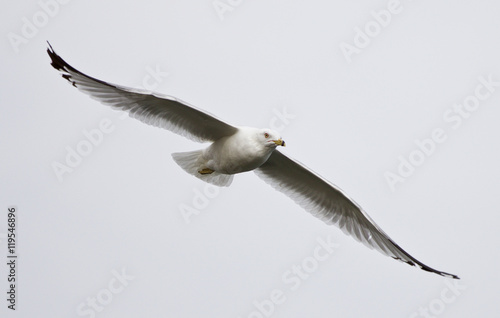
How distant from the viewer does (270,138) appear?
1052cm

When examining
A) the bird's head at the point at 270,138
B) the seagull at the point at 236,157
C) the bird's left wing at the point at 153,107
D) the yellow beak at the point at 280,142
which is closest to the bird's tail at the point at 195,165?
the seagull at the point at 236,157

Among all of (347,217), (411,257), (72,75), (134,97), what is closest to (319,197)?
(347,217)

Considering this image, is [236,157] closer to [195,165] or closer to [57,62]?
[195,165]

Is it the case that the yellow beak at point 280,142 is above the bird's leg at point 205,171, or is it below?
below

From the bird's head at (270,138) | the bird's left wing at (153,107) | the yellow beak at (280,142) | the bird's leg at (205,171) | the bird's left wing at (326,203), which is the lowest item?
the bird's left wing at (326,203)

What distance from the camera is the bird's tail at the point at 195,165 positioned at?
37.6ft

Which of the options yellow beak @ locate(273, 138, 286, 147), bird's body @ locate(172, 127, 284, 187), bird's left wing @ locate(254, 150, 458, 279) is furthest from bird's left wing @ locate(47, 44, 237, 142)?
bird's left wing @ locate(254, 150, 458, 279)

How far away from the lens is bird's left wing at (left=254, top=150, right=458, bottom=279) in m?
11.8

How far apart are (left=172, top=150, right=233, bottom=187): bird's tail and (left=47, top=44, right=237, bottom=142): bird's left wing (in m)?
0.25

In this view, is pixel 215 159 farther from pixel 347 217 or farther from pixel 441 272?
pixel 441 272

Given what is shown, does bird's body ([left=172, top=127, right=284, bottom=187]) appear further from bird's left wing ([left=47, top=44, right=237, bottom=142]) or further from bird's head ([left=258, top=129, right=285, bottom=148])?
bird's left wing ([left=47, top=44, right=237, bottom=142])

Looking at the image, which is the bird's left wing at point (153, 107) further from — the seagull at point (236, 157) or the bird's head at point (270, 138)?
the bird's head at point (270, 138)

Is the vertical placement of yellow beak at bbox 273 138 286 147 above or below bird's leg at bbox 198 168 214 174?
below

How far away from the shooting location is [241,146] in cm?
1070
